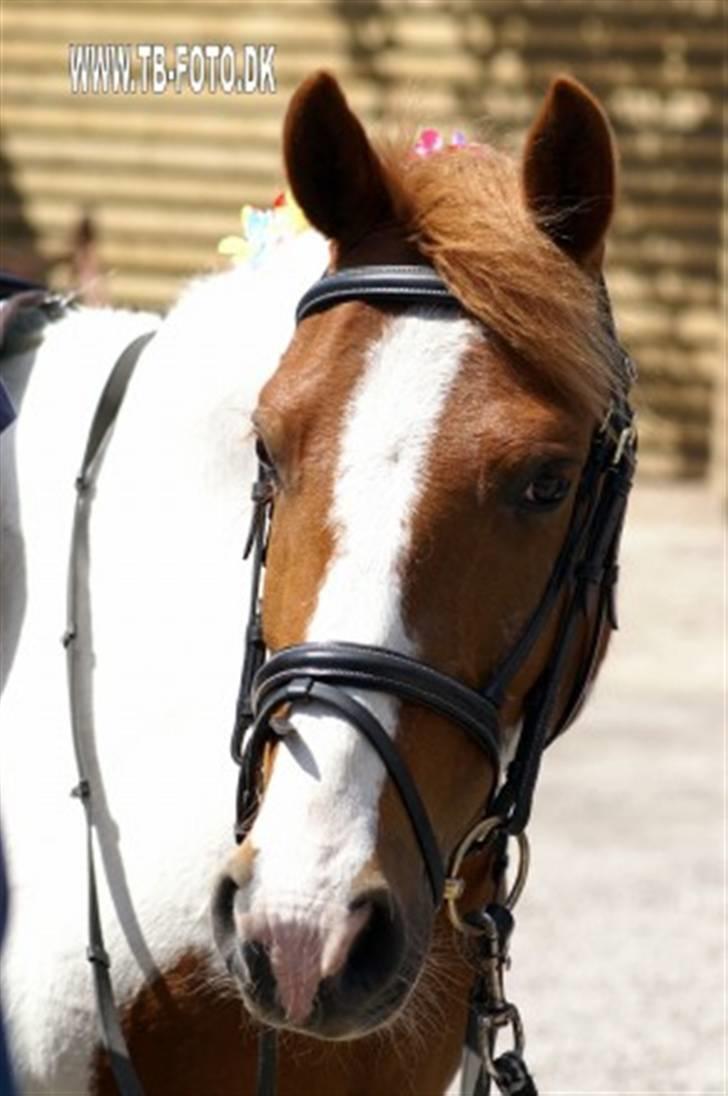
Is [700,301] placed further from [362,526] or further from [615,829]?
[362,526]

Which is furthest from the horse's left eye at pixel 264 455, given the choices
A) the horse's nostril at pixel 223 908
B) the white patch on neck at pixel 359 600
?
the horse's nostril at pixel 223 908

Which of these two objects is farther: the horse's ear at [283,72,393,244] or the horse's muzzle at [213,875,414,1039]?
the horse's ear at [283,72,393,244]

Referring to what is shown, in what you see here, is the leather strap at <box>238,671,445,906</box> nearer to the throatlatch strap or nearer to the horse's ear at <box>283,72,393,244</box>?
the throatlatch strap

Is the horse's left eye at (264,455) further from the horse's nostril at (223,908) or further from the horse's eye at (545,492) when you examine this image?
the horse's nostril at (223,908)

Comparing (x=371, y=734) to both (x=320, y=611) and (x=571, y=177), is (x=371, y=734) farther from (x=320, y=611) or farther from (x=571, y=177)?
(x=571, y=177)

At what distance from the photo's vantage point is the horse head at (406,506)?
7.97 feet

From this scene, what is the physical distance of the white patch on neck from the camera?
94.7 inches

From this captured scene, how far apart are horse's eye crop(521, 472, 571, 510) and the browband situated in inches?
8.3

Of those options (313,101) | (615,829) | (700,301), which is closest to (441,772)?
(313,101)

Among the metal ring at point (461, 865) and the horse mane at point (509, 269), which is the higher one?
the horse mane at point (509, 269)

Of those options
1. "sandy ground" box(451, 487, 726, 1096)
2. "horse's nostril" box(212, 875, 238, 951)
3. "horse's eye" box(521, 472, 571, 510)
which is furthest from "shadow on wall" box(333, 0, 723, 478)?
"horse's nostril" box(212, 875, 238, 951)

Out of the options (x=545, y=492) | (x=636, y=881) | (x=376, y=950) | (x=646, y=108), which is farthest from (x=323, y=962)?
(x=646, y=108)

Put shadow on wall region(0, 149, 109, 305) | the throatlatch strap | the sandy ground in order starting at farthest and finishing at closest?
shadow on wall region(0, 149, 109, 305), the sandy ground, the throatlatch strap

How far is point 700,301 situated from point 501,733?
1089 centimetres
